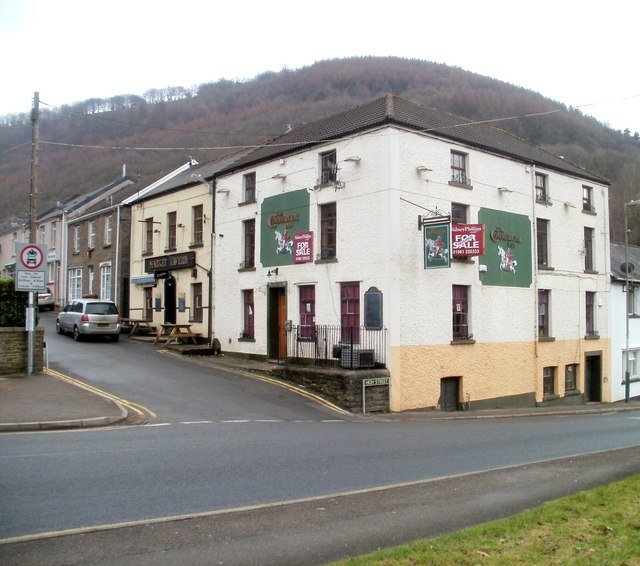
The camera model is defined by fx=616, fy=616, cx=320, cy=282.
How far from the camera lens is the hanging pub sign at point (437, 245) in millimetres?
18875

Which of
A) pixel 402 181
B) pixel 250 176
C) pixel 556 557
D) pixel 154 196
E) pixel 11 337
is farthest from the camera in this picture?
pixel 154 196

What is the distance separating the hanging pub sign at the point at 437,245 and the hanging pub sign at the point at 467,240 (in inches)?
38.8

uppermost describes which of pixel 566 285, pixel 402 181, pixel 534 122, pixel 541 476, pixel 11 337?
pixel 534 122

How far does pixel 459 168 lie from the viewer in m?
21.7

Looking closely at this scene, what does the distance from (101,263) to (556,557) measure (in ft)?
111

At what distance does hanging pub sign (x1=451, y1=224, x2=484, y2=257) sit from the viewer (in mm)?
19391

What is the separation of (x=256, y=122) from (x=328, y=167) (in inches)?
1455

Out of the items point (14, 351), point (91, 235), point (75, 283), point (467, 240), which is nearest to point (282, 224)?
point (467, 240)

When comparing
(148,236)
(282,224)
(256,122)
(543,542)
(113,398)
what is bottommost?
(113,398)

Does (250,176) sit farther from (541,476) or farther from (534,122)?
(534,122)

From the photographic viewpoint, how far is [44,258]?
1812 centimetres

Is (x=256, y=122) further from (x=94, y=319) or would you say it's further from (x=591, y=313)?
(x=591, y=313)

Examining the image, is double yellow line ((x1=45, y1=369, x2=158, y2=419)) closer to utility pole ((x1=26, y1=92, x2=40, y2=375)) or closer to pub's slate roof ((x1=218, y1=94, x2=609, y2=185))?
utility pole ((x1=26, y1=92, x2=40, y2=375))

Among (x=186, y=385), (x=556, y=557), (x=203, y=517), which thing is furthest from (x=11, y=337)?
(x=556, y=557)
